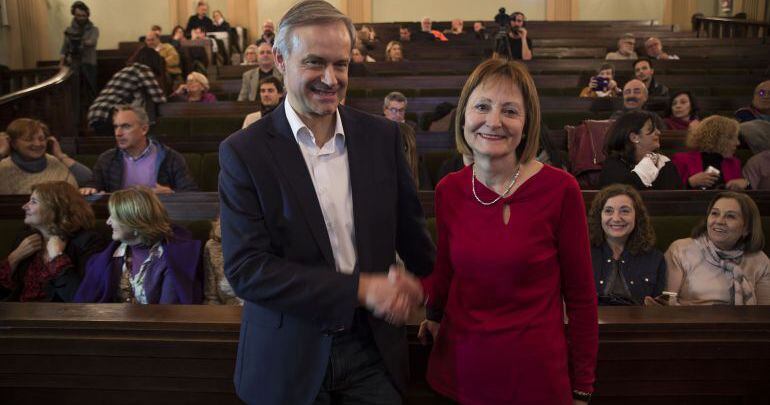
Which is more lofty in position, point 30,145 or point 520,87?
point 520,87

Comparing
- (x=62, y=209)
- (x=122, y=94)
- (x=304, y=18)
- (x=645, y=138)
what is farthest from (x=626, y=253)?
(x=122, y=94)

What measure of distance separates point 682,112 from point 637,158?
6.98 ft

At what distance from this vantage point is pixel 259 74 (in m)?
6.71

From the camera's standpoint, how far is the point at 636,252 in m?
2.61

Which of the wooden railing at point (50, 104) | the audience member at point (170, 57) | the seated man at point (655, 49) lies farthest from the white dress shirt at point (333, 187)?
the seated man at point (655, 49)

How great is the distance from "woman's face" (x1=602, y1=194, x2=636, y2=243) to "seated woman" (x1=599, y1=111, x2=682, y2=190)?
3.17 feet

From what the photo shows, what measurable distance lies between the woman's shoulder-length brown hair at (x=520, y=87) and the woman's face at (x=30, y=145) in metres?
3.36

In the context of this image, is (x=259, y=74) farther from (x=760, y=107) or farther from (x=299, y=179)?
(x=299, y=179)

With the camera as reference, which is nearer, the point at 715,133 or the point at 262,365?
the point at 262,365

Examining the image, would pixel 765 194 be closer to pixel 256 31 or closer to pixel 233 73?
pixel 233 73

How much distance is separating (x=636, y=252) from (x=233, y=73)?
7494mm

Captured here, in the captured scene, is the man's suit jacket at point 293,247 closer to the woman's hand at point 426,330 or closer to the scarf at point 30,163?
the woman's hand at point 426,330

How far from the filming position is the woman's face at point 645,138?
141 inches

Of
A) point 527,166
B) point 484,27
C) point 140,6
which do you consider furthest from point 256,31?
point 527,166
